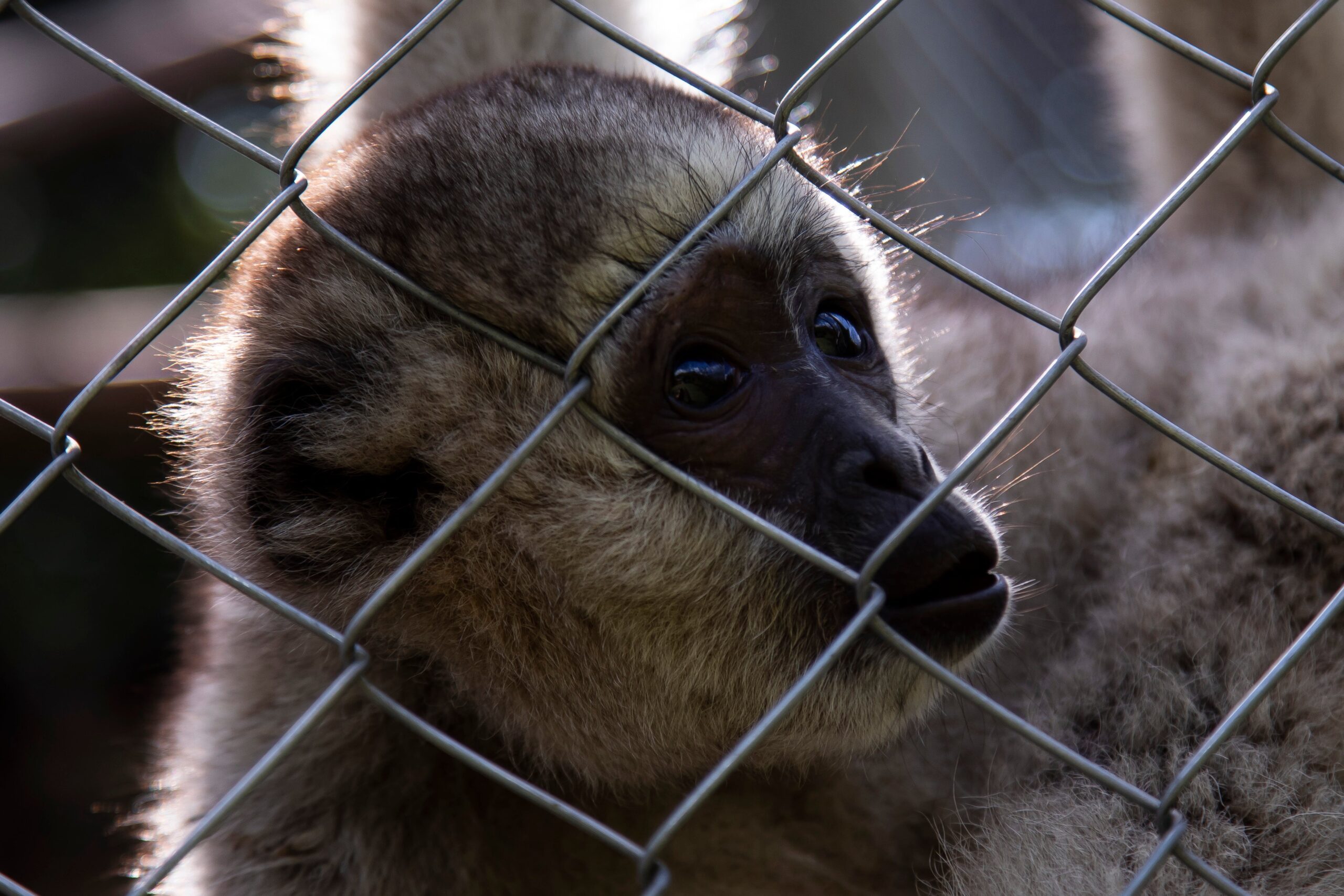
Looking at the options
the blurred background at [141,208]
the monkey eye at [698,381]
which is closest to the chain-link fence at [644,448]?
the monkey eye at [698,381]

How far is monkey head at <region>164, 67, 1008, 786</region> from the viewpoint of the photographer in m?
1.89

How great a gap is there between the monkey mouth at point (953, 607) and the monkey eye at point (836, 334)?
0.54 m

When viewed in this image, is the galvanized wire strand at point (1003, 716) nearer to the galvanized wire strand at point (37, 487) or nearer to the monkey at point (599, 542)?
the monkey at point (599, 542)

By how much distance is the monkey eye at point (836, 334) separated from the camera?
220cm

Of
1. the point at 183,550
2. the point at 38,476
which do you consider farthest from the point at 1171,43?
the point at 38,476

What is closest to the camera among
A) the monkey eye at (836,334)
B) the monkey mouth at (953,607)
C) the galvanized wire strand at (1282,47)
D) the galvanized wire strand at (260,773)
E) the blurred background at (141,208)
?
the galvanized wire strand at (260,773)

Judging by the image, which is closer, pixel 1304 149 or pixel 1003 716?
pixel 1003 716

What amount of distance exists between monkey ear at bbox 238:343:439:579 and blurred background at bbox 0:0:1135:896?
124 cm

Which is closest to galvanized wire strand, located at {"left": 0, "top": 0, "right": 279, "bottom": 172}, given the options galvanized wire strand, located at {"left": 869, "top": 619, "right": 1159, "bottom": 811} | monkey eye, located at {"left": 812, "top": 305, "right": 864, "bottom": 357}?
galvanized wire strand, located at {"left": 869, "top": 619, "right": 1159, "bottom": 811}

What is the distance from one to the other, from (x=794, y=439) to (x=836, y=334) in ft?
1.38

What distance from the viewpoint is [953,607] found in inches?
70.2

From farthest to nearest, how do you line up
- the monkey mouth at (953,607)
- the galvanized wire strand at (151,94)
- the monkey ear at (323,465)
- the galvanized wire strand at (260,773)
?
Answer: the monkey ear at (323,465)
the monkey mouth at (953,607)
the galvanized wire strand at (151,94)
the galvanized wire strand at (260,773)

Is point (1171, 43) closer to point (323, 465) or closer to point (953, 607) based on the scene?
point (953, 607)

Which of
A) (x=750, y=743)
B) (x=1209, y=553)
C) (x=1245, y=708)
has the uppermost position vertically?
(x=1209, y=553)
